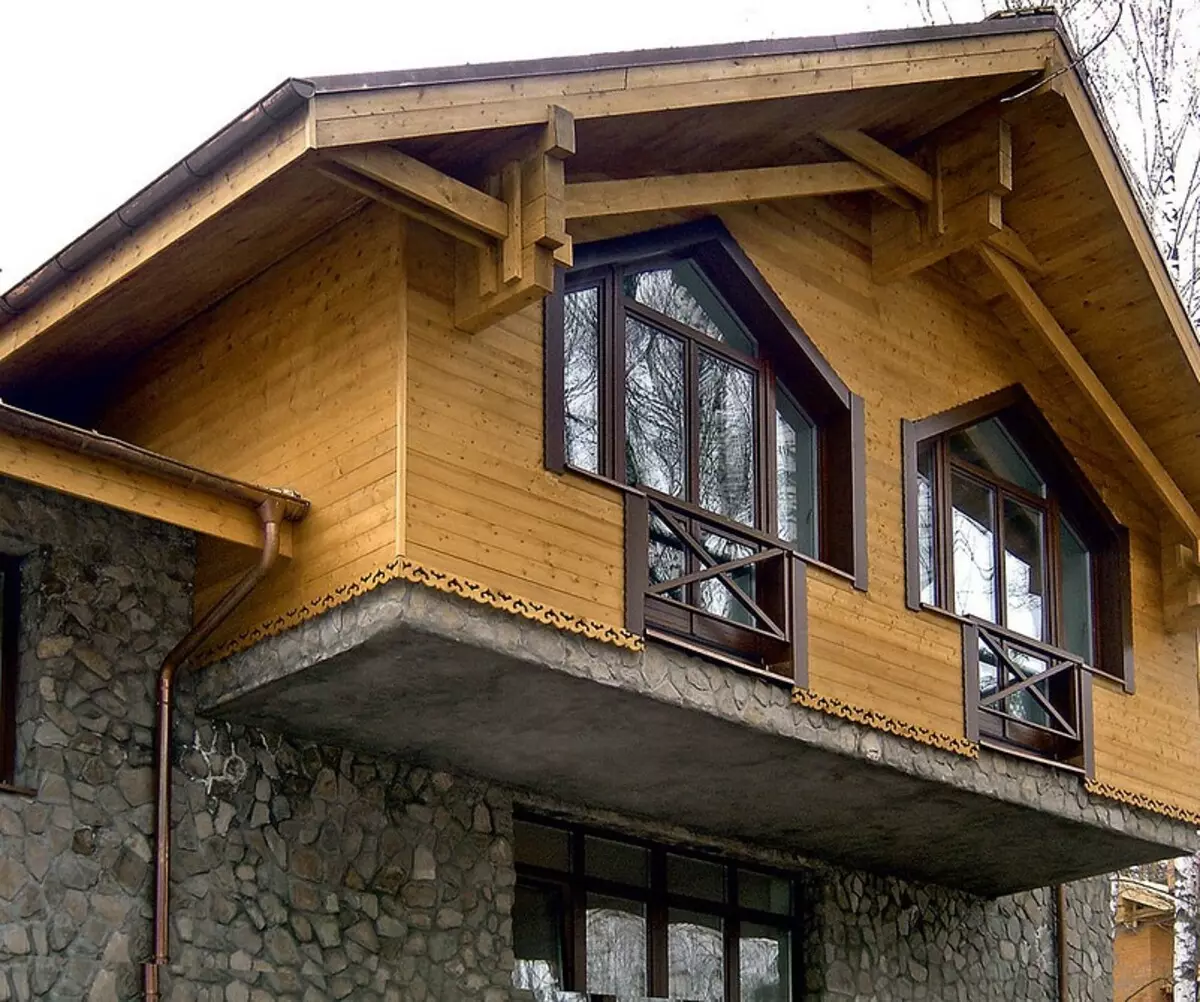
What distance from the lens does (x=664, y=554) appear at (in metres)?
11.0

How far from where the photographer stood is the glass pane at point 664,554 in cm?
1095

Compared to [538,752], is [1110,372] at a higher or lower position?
higher

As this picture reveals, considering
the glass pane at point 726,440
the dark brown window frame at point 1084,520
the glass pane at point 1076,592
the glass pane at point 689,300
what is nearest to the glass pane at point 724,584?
the glass pane at point 726,440

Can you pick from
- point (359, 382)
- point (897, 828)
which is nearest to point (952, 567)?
point (897, 828)

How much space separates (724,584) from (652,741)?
99 centimetres

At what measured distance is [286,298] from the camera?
10.5m

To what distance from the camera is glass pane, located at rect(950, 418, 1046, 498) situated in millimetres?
13812

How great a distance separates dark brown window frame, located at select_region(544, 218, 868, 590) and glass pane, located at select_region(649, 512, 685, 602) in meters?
0.42

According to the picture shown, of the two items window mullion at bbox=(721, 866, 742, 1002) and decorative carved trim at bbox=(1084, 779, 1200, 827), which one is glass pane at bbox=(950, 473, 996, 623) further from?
window mullion at bbox=(721, 866, 742, 1002)

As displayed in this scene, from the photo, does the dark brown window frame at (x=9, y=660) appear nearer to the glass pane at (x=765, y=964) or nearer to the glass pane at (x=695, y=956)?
the glass pane at (x=695, y=956)

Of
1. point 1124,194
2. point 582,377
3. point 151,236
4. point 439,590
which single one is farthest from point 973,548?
point 151,236

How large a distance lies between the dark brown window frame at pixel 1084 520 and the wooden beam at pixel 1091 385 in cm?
39

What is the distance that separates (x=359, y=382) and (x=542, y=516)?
45.0 inches

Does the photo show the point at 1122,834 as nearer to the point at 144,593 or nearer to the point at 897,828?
the point at 897,828
